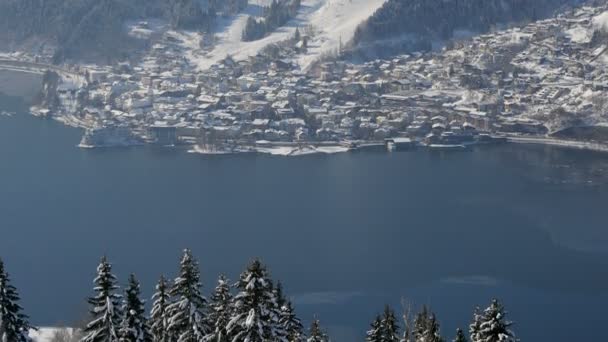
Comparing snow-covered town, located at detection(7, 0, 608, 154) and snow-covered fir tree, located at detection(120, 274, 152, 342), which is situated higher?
snow-covered town, located at detection(7, 0, 608, 154)

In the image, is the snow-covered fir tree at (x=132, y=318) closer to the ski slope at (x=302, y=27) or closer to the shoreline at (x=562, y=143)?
the shoreline at (x=562, y=143)

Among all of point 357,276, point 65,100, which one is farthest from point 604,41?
point 357,276

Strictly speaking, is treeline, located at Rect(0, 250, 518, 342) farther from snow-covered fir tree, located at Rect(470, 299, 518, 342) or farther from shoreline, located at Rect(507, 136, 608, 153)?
shoreline, located at Rect(507, 136, 608, 153)

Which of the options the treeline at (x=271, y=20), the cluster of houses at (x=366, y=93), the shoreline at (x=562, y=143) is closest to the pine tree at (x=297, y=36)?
the cluster of houses at (x=366, y=93)

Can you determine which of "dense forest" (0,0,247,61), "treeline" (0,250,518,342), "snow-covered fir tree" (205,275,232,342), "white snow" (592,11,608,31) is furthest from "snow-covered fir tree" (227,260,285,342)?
"dense forest" (0,0,247,61)

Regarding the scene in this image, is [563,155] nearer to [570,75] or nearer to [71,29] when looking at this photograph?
[570,75]

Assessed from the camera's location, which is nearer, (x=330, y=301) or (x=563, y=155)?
(x=330, y=301)
